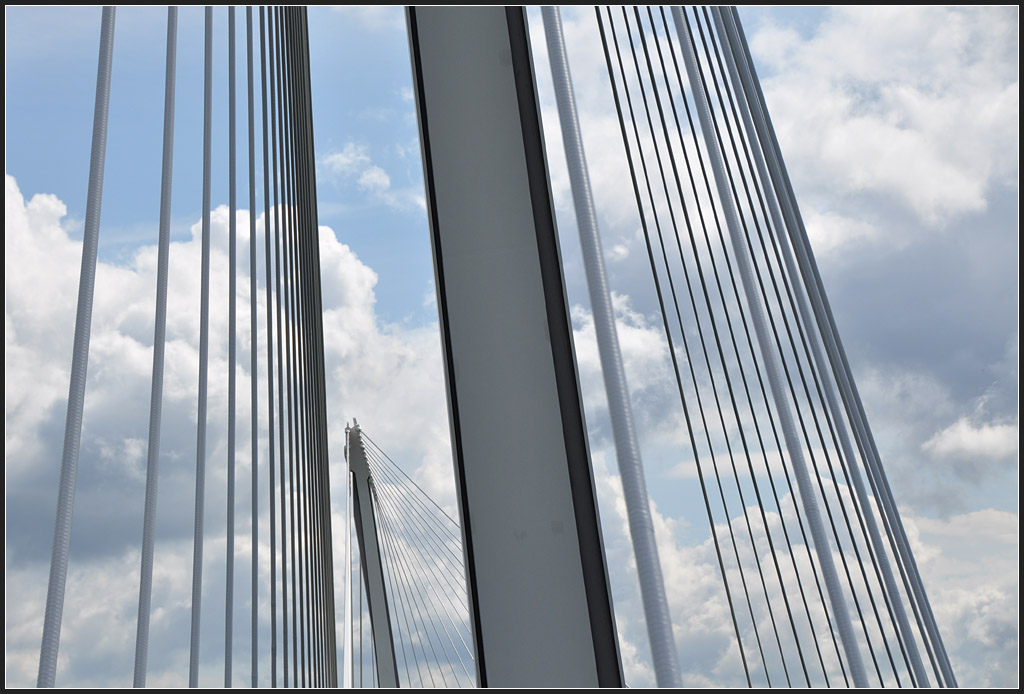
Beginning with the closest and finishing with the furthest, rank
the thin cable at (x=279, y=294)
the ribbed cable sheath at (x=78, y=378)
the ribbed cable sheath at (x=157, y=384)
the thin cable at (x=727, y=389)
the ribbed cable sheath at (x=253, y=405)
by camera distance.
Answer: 1. the ribbed cable sheath at (x=78, y=378)
2. the ribbed cable sheath at (x=157, y=384)
3. the thin cable at (x=727, y=389)
4. the ribbed cable sheath at (x=253, y=405)
5. the thin cable at (x=279, y=294)

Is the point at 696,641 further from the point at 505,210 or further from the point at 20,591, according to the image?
the point at 20,591

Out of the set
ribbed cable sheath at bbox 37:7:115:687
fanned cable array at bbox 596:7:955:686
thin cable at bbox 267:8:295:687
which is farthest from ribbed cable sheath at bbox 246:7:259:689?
fanned cable array at bbox 596:7:955:686

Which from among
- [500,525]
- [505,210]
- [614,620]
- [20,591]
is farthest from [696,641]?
[20,591]

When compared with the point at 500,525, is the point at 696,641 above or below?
below

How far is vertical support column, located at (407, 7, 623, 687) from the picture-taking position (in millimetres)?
781

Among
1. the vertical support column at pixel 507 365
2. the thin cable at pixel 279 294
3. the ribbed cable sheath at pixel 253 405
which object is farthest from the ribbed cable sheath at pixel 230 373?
the thin cable at pixel 279 294

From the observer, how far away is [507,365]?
89cm

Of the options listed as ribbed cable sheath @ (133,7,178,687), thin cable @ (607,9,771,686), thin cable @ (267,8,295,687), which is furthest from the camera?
thin cable @ (267,8,295,687)

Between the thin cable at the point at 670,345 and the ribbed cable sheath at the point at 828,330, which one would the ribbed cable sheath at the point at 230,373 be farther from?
the ribbed cable sheath at the point at 828,330

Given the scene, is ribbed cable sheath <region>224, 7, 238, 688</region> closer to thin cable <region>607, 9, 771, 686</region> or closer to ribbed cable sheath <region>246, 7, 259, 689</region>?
ribbed cable sheath <region>246, 7, 259, 689</region>

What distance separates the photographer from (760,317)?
4.07 feet

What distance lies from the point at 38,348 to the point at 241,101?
98cm

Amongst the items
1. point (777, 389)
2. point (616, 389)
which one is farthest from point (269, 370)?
point (616, 389)

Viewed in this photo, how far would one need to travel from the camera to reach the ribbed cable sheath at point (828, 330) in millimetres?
1578
